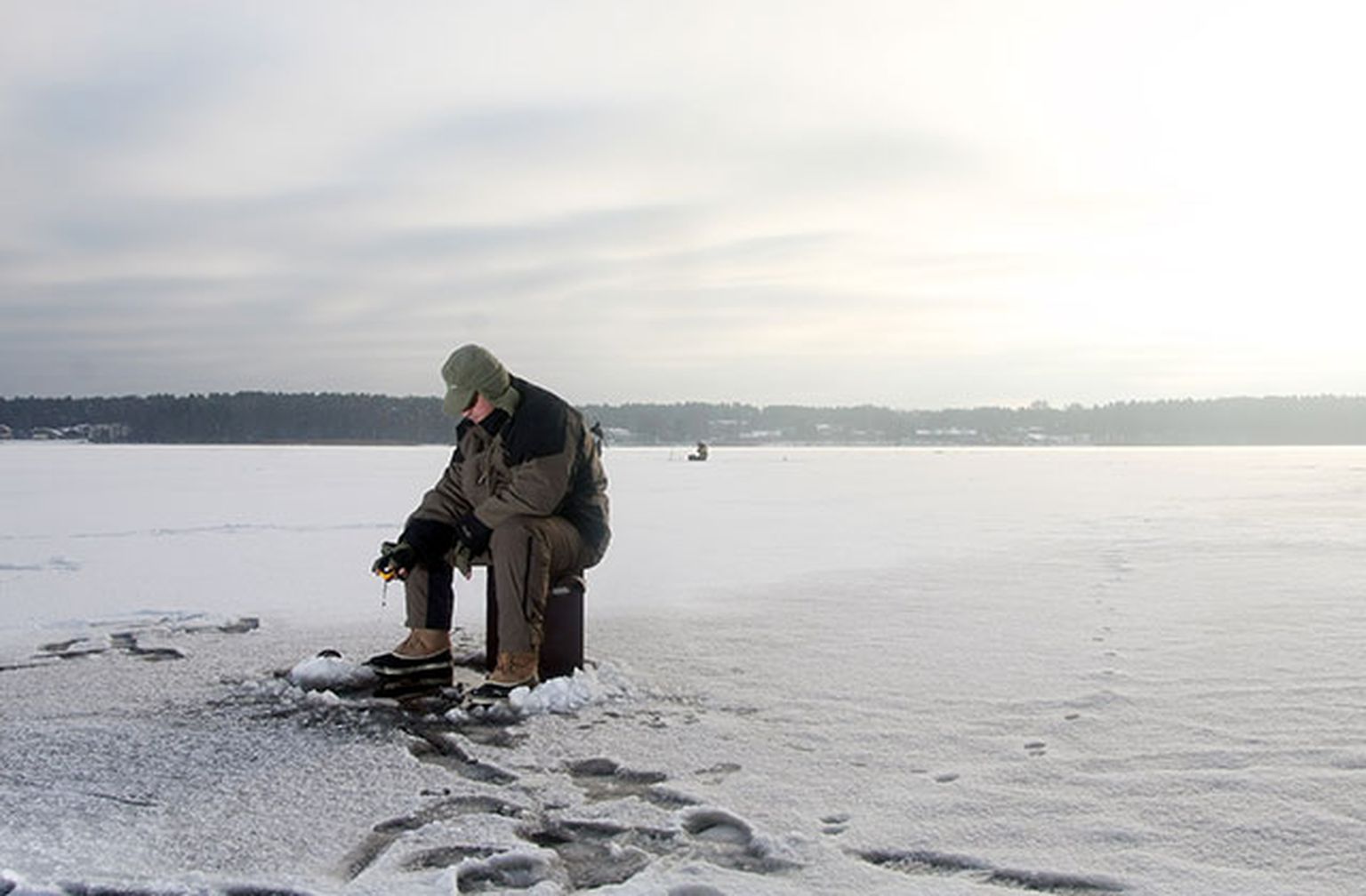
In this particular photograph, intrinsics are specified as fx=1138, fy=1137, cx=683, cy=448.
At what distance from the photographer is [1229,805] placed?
3.04 meters

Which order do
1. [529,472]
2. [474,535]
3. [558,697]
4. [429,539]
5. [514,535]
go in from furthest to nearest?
[429,539], [474,535], [529,472], [514,535], [558,697]

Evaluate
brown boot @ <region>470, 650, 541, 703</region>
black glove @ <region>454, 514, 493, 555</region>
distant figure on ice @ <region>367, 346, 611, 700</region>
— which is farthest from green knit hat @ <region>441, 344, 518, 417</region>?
brown boot @ <region>470, 650, 541, 703</region>

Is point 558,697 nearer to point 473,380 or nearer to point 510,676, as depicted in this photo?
point 510,676

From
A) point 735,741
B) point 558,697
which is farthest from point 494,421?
point 735,741

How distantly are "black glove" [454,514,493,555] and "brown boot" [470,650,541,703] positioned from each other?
512 millimetres

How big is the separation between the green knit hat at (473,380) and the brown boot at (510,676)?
1004 mm

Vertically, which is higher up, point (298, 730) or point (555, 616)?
point (555, 616)

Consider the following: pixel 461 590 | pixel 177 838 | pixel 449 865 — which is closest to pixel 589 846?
pixel 449 865

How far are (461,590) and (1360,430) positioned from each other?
136777 mm

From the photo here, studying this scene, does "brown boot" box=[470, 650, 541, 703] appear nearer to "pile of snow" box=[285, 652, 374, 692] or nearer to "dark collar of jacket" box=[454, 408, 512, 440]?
→ "pile of snow" box=[285, 652, 374, 692]

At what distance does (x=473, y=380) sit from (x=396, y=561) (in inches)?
33.4

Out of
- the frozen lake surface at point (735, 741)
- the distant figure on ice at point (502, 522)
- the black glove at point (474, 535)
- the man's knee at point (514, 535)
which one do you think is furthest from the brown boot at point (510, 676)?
the black glove at point (474, 535)

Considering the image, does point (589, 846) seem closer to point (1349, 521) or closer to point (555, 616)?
point (555, 616)

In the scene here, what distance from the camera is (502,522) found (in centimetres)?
457
